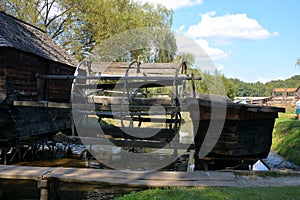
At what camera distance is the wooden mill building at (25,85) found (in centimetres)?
950

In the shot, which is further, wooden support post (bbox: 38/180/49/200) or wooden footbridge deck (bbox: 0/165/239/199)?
wooden support post (bbox: 38/180/49/200)

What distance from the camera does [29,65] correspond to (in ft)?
35.7

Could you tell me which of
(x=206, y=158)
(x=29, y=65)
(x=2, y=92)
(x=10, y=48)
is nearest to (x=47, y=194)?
(x=206, y=158)

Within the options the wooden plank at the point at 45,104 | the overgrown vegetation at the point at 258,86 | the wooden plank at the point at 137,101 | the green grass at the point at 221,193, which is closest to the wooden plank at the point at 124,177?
the green grass at the point at 221,193

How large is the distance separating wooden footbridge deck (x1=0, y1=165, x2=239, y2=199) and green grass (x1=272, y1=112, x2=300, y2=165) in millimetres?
7044

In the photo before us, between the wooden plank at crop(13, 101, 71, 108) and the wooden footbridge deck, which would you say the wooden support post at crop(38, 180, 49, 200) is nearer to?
the wooden footbridge deck

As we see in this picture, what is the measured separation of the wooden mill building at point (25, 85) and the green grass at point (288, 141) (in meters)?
9.50

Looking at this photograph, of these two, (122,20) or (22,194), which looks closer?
(22,194)

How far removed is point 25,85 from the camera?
10.6 meters

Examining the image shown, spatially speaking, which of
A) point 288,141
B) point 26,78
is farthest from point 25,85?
point 288,141

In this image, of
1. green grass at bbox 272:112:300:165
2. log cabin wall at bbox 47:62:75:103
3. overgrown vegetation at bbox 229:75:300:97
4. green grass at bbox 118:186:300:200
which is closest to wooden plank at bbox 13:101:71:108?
log cabin wall at bbox 47:62:75:103

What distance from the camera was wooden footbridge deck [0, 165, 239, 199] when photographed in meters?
5.09

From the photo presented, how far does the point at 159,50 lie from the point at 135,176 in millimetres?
18982

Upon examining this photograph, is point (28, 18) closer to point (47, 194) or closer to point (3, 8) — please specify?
point (3, 8)
